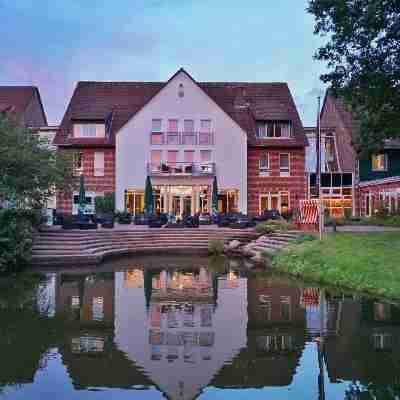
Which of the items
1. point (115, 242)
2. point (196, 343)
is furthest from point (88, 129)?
point (196, 343)

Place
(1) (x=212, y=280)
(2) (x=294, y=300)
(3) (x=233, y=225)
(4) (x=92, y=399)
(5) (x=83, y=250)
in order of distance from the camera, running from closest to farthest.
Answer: (4) (x=92, y=399), (2) (x=294, y=300), (1) (x=212, y=280), (5) (x=83, y=250), (3) (x=233, y=225)

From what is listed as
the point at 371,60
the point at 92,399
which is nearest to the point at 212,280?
the point at 371,60

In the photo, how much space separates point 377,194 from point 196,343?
107 feet

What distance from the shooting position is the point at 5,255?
18.5 metres

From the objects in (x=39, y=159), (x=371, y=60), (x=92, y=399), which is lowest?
(x=92, y=399)

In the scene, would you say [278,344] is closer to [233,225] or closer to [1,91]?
[233,225]

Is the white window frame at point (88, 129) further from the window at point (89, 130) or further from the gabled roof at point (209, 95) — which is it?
the gabled roof at point (209, 95)

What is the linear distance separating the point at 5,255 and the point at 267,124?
27.6 m

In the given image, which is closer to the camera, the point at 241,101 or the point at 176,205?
the point at 176,205

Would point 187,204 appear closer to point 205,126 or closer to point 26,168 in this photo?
point 205,126

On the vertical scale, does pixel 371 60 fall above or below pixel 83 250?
above

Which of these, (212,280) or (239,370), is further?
(212,280)

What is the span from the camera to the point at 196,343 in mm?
8430

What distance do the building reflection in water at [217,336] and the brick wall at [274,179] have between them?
27204 mm
